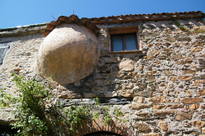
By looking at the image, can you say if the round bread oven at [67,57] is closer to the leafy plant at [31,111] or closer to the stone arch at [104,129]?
the leafy plant at [31,111]

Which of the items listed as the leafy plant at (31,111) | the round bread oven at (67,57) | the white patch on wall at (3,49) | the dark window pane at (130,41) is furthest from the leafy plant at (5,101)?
the dark window pane at (130,41)

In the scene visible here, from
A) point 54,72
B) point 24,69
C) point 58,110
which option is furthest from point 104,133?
point 24,69

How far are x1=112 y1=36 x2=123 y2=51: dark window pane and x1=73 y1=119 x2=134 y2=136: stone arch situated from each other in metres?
2.06

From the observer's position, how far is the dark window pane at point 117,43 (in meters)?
5.93

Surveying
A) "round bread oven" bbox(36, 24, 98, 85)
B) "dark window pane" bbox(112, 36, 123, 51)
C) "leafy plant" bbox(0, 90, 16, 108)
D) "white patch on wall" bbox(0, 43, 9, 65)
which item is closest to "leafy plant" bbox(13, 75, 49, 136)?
"leafy plant" bbox(0, 90, 16, 108)

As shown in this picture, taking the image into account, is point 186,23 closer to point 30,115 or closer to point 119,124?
point 119,124

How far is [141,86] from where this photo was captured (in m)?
5.05

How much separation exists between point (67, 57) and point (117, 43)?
140cm

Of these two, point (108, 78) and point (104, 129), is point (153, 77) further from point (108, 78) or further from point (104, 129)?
point (104, 129)

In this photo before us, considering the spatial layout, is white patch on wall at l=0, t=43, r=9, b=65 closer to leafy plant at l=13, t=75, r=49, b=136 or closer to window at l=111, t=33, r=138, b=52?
leafy plant at l=13, t=75, r=49, b=136

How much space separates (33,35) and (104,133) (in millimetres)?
3487

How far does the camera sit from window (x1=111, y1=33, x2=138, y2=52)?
5.91 metres

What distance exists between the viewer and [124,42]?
603 centimetres

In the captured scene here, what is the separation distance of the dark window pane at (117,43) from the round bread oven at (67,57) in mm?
559
